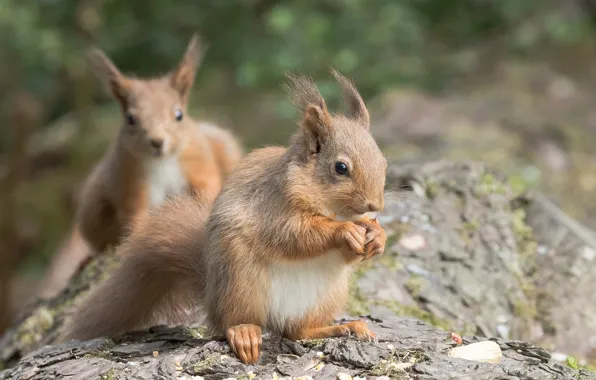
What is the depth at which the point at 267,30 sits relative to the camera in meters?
5.20

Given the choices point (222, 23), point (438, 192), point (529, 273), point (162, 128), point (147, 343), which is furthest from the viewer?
point (222, 23)

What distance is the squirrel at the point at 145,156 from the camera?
3217 millimetres

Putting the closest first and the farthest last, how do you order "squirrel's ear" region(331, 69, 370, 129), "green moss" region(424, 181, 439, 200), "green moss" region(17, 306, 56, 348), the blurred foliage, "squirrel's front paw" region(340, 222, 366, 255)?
"squirrel's front paw" region(340, 222, 366, 255), "squirrel's ear" region(331, 69, 370, 129), "green moss" region(17, 306, 56, 348), "green moss" region(424, 181, 439, 200), the blurred foliage

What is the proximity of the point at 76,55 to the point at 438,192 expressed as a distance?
343 centimetres

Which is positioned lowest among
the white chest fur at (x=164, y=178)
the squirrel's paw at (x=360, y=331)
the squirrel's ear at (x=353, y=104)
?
the squirrel's paw at (x=360, y=331)

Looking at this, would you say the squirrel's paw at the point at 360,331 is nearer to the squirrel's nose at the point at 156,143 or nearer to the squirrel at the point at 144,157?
the squirrel at the point at 144,157

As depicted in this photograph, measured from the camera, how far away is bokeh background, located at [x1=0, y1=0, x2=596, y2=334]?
→ 4.30m

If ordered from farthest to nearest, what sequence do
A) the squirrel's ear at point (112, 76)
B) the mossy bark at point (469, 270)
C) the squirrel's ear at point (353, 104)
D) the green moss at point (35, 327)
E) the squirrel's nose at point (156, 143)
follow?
the squirrel's ear at point (112, 76), the squirrel's nose at point (156, 143), the green moss at point (35, 327), the mossy bark at point (469, 270), the squirrel's ear at point (353, 104)

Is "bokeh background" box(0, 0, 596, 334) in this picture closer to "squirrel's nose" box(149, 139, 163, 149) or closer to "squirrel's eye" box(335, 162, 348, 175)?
"squirrel's nose" box(149, 139, 163, 149)

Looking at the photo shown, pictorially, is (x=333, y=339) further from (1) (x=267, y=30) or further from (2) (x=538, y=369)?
(1) (x=267, y=30)

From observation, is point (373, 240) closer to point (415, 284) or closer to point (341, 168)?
point (341, 168)

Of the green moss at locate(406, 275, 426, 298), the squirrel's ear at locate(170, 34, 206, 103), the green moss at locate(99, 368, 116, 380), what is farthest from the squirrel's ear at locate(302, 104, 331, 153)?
the squirrel's ear at locate(170, 34, 206, 103)

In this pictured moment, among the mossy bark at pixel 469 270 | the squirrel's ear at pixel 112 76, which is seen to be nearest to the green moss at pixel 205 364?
the mossy bark at pixel 469 270

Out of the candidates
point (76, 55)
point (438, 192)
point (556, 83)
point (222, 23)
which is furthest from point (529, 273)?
point (76, 55)
